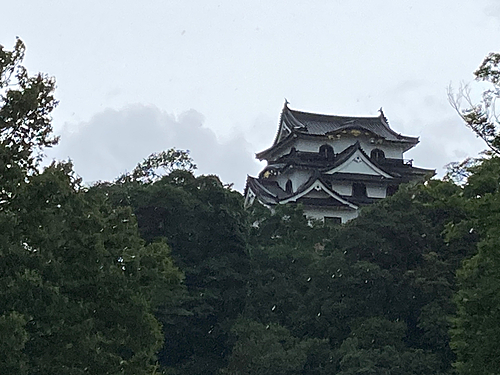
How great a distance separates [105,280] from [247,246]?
1332 centimetres

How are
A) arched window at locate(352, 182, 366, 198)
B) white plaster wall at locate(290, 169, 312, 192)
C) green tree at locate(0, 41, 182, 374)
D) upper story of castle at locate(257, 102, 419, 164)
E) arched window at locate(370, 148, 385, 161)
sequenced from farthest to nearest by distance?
arched window at locate(370, 148, 385, 161)
upper story of castle at locate(257, 102, 419, 164)
white plaster wall at locate(290, 169, 312, 192)
arched window at locate(352, 182, 366, 198)
green tree at locate(0, 41, 182, 374)

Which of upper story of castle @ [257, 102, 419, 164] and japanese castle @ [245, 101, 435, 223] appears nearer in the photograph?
japanese castle @ [245, 101, 435, 223]

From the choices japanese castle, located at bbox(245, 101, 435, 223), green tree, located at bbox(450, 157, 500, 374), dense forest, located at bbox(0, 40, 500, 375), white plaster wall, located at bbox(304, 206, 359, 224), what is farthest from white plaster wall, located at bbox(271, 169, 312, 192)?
green tree, located at bbox(450, 157, 500, 374)

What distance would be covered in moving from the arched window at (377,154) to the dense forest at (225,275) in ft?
46.7

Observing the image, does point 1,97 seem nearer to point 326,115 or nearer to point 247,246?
point 247,246

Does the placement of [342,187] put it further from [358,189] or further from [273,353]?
[273,353]

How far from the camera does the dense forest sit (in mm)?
13930

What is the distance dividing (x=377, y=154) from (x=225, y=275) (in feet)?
68.0

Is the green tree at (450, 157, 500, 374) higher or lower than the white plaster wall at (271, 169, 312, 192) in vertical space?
lower

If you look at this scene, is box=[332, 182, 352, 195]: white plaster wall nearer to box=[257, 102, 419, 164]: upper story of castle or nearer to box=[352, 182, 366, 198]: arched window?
box=[352, 182, 366, 198]: arched window

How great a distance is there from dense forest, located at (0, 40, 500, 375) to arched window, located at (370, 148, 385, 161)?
1422cm

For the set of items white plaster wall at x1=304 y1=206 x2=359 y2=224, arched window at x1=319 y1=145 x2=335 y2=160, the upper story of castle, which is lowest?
white plaster wall at x1=304 y1=206 x2=359 y2=224

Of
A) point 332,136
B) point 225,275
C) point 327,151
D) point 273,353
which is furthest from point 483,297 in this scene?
point 327,151

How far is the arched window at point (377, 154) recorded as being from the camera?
45000 mm
